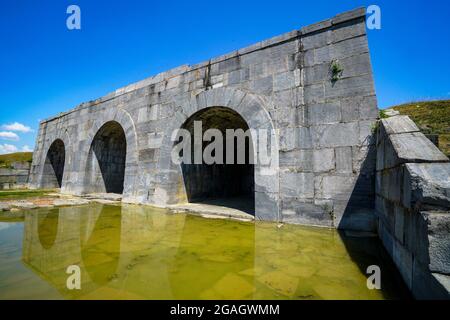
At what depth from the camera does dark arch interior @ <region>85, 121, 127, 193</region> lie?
9.06 metres

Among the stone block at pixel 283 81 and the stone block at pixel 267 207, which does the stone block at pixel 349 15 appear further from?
the stone block at pixel 267 207

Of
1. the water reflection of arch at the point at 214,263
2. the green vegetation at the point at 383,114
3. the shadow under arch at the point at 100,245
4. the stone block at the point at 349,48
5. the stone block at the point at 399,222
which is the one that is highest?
the stone block at the point at 349,48

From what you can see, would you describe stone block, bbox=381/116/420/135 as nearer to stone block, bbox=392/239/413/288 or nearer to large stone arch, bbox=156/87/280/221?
stone block, bbox=392/239/413/288

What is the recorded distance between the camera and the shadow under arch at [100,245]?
2.20 metres

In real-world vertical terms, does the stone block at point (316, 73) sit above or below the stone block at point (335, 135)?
above

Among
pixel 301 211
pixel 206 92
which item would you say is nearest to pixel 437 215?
pixel 301 211

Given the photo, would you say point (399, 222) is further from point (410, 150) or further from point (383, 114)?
point (383, 114)

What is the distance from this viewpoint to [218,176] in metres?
8.07

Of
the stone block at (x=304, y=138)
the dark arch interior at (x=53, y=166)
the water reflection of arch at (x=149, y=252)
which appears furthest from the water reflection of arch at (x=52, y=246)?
the dark arch interior at (x=53, y=166)

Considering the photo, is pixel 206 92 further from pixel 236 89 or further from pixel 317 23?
pixel 317 23

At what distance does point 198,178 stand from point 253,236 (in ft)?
12.6

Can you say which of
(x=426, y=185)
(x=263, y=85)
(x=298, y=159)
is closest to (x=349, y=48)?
(x=263, y=85)

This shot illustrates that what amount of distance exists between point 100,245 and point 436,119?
24.2ft

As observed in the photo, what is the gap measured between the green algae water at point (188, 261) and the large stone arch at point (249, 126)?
23.5 inches
